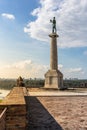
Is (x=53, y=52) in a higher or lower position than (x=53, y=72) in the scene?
higher

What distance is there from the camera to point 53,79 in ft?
96.0

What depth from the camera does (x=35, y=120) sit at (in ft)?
24.5

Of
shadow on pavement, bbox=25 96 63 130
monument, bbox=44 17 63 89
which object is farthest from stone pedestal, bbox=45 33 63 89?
shadow on pavement, bbox=25 96 63 130

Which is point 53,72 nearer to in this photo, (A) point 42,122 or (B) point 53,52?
(B) point 53,52

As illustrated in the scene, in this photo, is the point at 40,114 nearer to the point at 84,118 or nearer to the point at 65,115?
the point at 65,115

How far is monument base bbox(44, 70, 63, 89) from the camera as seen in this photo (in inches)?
1147

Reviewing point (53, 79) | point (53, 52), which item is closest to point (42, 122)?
point (53, 79)

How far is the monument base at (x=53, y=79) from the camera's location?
1147 inches

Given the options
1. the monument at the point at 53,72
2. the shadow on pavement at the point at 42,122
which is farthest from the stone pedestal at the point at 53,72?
the shadow on pavement at the point at 42,122

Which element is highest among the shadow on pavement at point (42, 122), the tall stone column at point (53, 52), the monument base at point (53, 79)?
the tall stone column at point (53, 52)

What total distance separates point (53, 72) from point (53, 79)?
0.75m

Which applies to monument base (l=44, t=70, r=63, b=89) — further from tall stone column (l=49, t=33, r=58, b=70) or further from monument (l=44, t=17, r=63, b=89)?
tall stone column (l=49, t=33, r=58, b=70)

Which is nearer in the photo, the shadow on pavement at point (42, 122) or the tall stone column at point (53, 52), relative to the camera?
the shadow on pavement at point (42, 122)

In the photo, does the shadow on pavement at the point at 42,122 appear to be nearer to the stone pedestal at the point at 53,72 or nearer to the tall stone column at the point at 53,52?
the stone pedestal at the point at 53,72
